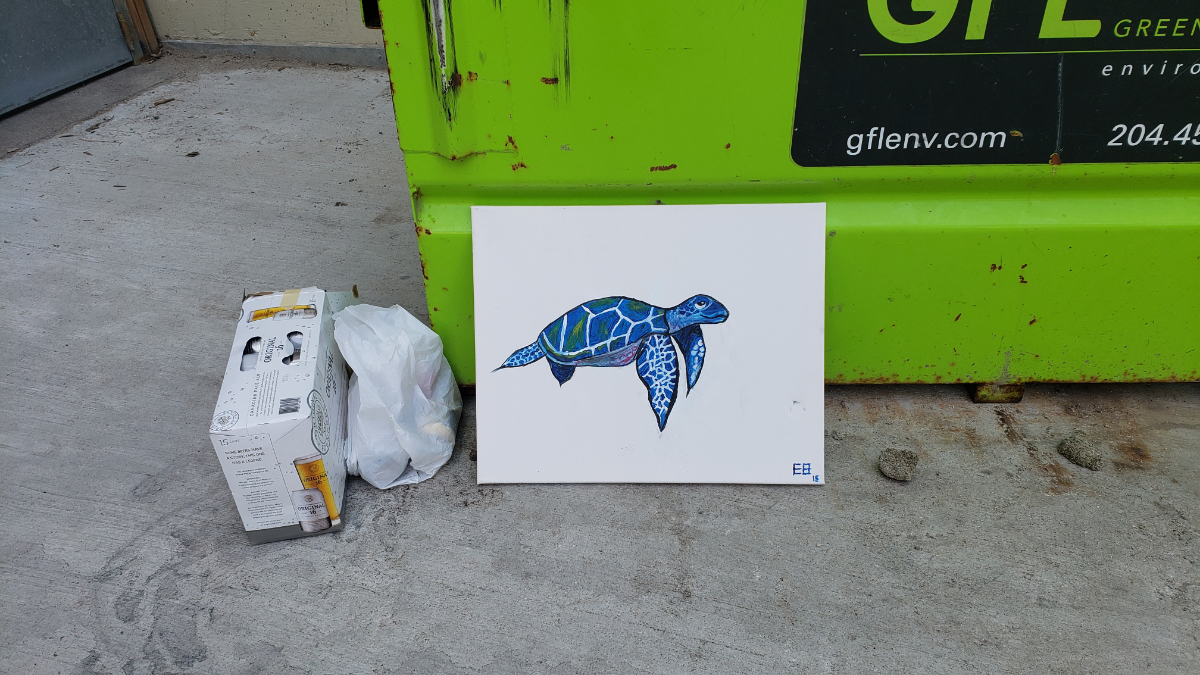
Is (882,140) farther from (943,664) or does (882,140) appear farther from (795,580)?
(943,664)

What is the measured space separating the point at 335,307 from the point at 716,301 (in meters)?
1.00

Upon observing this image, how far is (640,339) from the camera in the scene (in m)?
1.82

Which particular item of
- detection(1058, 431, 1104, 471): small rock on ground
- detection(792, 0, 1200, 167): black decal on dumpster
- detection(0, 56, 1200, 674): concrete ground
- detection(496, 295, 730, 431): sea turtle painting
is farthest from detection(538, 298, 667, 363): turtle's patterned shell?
detection(1058, 431, 1104, 471): small rock on ground

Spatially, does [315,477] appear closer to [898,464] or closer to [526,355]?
[526,355]

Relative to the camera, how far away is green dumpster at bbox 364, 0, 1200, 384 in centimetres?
155

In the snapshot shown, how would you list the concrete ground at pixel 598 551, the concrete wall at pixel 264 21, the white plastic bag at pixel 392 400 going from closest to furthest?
the concrete ground at pixel 598 551
the white plastic bag at pixel 392 400
the concrete wall at pixel 264 21

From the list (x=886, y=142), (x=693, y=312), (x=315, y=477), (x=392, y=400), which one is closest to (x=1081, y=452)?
(x=886, y=142)

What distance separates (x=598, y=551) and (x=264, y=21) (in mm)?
4309

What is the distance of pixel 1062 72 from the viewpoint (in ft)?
5.16

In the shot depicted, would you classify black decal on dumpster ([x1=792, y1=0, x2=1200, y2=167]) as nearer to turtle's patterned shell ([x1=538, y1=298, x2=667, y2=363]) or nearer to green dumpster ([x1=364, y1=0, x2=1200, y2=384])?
green dumpster ([x1=364, y1=0, x2=1200, y2=384])

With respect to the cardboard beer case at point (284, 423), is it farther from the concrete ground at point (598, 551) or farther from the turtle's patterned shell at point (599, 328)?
the turtle's patterned shell at point (599, 328)

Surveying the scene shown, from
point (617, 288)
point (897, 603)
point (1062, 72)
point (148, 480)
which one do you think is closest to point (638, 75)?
point (617, 288)

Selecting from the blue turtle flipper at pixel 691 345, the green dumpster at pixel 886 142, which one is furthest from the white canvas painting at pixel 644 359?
the green dumpster at pixel 886 142

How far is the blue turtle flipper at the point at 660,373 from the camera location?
1812mm
